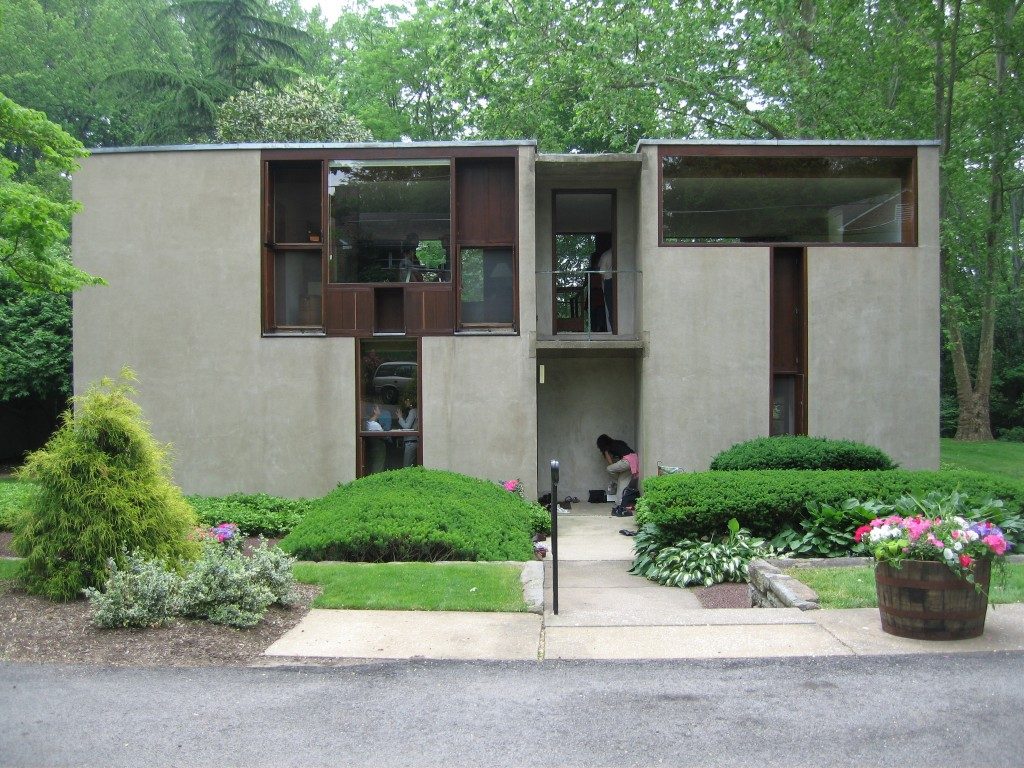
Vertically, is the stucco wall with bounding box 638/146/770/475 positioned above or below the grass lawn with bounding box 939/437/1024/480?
above

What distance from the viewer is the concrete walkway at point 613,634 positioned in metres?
6.42

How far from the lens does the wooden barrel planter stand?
6473 mm

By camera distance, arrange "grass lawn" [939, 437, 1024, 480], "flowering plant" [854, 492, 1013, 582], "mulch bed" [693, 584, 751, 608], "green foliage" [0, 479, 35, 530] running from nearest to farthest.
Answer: "flowering plant" [854, 492, 1013, 582]
"mulch bed" [693, 584, 751, 608]
"green foliage" [0, 479, 35, 530]
"grass lawn" [939, 437, 1024, 480]

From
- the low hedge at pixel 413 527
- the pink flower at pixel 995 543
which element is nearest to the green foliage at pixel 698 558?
the low hedge at pixel 413 527

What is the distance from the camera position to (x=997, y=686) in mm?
5496

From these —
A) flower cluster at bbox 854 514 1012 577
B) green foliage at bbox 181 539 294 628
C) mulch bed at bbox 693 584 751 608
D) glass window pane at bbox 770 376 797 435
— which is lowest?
mulch bed at bbox 693 584 751 608

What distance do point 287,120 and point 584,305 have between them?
32.0 ft

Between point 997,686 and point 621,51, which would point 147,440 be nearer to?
point 997,686

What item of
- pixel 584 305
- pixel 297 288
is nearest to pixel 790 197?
pixel 584 305

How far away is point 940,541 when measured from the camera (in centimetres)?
647

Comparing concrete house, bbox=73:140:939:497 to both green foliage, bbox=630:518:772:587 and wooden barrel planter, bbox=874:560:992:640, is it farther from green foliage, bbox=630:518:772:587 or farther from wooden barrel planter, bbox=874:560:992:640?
wooden barrel planter, bbox=874:560:992:640

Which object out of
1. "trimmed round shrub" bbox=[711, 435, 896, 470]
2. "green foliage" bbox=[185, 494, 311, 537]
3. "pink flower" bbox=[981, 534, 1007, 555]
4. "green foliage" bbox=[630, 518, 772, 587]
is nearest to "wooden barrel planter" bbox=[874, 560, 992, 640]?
"pink flower" bbox=[981, 534, 1007, 555]

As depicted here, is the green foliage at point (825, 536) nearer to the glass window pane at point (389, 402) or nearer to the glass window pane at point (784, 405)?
the glass window pane at point (784, 405)

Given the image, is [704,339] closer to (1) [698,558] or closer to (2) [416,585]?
(1) [698,558]
